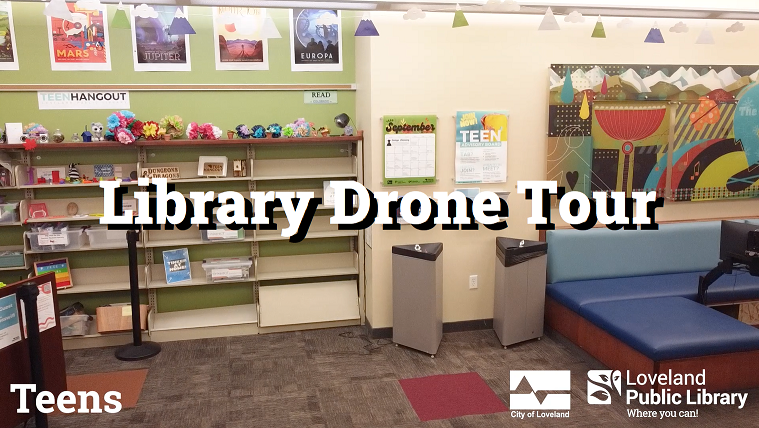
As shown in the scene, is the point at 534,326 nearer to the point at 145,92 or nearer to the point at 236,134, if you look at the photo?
the point at 236,134

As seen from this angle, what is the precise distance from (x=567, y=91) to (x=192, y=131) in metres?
3.13

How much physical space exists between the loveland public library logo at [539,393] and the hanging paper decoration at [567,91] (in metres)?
2.22

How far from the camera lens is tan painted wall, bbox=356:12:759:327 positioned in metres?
4.39

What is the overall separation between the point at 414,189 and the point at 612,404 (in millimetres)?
2129

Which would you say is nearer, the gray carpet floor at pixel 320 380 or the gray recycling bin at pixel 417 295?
the gray carpet floor at pixel 320 380

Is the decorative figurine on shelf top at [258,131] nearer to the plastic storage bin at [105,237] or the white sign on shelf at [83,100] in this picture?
the white sign on shelf at [83,100]

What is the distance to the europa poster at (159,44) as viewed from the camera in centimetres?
454

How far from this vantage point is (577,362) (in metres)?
4.11

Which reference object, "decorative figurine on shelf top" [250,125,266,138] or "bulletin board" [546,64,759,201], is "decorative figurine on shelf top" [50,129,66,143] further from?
"bulletin board" [546,64,759,201]

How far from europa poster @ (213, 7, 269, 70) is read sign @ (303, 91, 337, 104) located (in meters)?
0.42

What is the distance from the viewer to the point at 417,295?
13.9 ft

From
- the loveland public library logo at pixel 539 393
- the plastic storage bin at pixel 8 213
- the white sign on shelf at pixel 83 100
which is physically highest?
the white sign on shelf at pixel 83 100

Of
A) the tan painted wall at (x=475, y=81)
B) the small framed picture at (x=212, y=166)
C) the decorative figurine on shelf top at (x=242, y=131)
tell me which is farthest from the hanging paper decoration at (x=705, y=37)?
the small framed picture at (x=212, y=166)

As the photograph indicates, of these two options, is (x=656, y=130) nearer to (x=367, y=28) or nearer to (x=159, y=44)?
(x=367, y=28)
